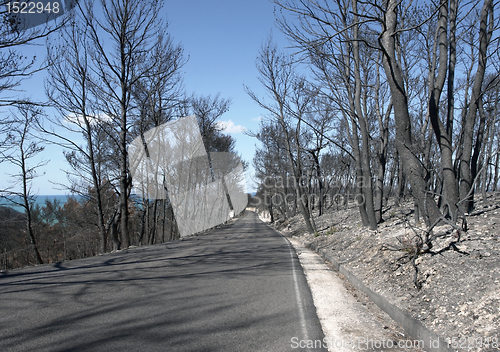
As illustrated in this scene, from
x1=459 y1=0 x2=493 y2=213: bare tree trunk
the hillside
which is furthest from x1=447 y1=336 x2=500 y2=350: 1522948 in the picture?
x1=459 y1=0 x2=493 y2=213: bare tree trunk

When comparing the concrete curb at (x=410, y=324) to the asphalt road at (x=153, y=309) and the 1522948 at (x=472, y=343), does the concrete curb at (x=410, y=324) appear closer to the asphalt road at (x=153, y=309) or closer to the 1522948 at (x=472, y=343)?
the 1522948 at (x=472, y=343)

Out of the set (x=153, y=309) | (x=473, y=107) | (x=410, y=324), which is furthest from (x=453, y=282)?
(x=473, y=107)

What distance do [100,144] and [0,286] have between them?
777 inches

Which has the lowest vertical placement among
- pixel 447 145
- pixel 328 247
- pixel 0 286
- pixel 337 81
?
pixel 328 247

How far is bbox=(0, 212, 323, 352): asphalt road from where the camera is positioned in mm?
3764

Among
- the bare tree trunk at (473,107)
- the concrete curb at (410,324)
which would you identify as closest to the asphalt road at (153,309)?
the concrete curb at (410,324)

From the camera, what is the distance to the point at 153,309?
4812 millimetres

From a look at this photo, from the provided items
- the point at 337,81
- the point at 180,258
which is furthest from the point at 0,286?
the point at 337,81

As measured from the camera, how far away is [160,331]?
159 inches

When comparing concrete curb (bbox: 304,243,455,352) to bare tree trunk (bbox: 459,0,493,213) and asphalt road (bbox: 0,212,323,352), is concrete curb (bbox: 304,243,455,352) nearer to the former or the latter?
asphalt road (bbox: 0,212,323,352)

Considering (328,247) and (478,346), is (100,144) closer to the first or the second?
(328,247)

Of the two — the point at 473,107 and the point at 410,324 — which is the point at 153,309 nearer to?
the point at 410,324

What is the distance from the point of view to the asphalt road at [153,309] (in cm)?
376

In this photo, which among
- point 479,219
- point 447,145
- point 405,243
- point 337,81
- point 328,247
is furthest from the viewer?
point 337,81
